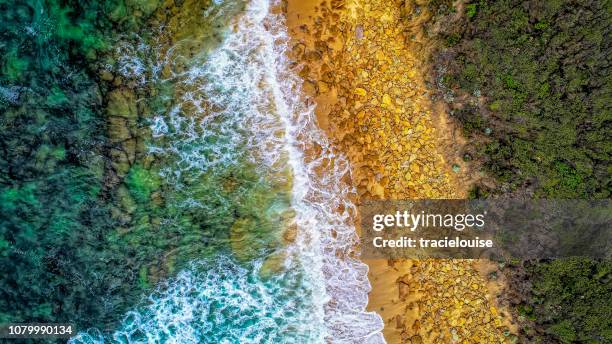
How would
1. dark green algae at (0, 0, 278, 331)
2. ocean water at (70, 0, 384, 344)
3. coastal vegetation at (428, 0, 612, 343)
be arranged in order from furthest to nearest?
1. ocean water at (70, 0, 384, 344)
2. dark green algae at (0, 0, 278, 331)
3. coastal vegetation at (428, 0, 612, 343)

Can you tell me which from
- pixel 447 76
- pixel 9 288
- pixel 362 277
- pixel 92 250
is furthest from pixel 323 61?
pixel 9 288

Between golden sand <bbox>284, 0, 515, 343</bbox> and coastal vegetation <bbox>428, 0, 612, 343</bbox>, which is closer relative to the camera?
coastal vegetation <bbox>428, 0, 612, 343</bbox>

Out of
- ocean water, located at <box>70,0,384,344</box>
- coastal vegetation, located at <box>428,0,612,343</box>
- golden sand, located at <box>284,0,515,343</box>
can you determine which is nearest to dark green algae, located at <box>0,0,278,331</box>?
ocean water, located at <box>70,0,384,344</box>

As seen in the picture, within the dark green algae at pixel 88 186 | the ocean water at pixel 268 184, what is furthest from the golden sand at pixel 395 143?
the dark green algae at pixel 88 186

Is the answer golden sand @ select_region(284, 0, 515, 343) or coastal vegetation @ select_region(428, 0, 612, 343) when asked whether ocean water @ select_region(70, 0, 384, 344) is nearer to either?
golden sand @ select_region(284, 0, 515, 343)

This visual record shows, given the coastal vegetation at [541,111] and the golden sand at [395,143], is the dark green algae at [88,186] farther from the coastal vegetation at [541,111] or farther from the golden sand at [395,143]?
the coastal vegetation at [541,111]

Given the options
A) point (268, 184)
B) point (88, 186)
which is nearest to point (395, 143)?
point (268, 184)
